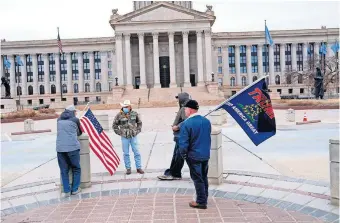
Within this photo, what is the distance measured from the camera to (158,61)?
7594cm

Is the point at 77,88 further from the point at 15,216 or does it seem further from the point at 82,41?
the point at 15,216

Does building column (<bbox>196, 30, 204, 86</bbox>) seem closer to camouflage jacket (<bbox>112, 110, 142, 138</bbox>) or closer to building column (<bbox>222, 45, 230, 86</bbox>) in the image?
building column (<bbox>222, 45, 230, 86</bbox>)

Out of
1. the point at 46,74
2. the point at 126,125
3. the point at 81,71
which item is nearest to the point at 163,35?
the point at 81,71

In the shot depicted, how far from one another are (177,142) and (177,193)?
3.93ft

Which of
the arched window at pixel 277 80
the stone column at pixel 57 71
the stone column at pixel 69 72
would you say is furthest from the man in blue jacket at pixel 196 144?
the arched window at pixel 277 80

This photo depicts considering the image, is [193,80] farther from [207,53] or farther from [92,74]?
[92,74]

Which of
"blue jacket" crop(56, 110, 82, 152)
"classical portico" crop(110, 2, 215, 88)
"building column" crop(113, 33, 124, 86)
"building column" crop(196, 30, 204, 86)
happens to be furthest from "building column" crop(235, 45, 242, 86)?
"blue jacket" crop(56, 110, 82, 152)

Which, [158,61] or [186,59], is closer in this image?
[186,59]

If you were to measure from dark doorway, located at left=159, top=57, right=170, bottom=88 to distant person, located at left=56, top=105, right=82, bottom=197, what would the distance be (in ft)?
227

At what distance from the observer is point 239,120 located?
28.5 feet

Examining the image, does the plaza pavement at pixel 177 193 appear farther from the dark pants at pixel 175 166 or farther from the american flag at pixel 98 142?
the american flag at pixel 98 142

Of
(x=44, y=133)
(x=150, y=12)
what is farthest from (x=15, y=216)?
(x=150, y=12)

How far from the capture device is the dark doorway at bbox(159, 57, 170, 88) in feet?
256

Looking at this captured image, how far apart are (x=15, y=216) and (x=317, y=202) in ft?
20.0
